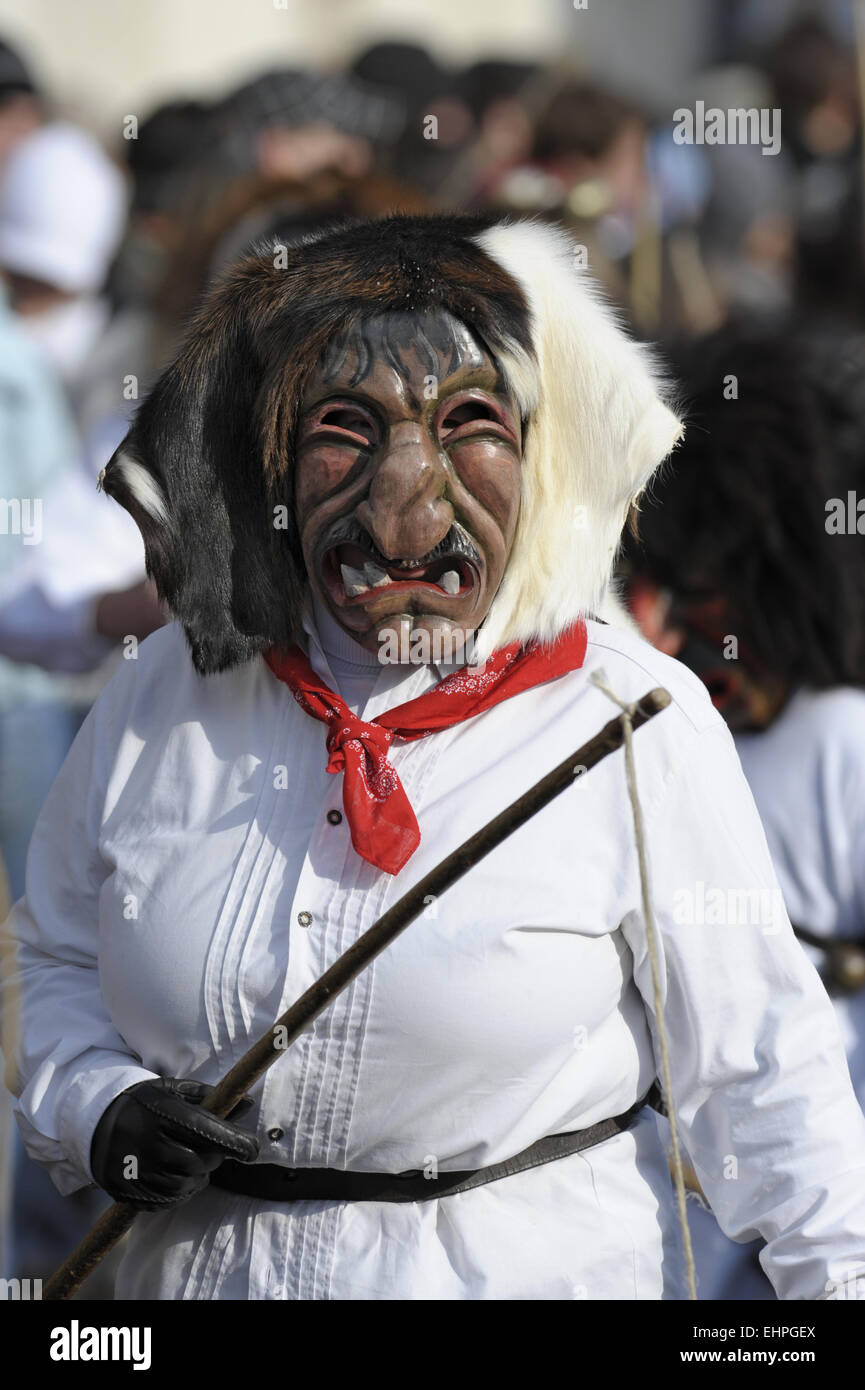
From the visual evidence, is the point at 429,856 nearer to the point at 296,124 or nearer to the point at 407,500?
the point at 407,500

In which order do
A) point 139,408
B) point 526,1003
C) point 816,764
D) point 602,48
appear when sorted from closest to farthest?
point 526,1003, point 139,408, point 816,764, point 602,48

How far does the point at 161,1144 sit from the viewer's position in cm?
201

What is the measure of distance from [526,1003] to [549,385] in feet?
2.39

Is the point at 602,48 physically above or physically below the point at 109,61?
above

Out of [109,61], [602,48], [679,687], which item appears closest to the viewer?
[679,687]

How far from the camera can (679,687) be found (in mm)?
2135

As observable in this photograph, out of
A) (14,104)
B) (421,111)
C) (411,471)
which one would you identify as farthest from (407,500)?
(421,111)

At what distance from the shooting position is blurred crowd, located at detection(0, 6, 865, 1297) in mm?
3334

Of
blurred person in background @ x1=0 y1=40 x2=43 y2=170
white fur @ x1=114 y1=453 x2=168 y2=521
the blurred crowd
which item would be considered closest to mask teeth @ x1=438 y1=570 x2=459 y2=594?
white fur @ x1=114 y1=453 x2=168 y2=521

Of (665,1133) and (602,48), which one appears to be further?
(602,48)

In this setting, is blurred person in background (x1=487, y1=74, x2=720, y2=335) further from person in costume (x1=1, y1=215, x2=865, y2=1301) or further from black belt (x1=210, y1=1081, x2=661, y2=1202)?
black belt (x1=210, y1=1081, x2=661, y2=1202)
